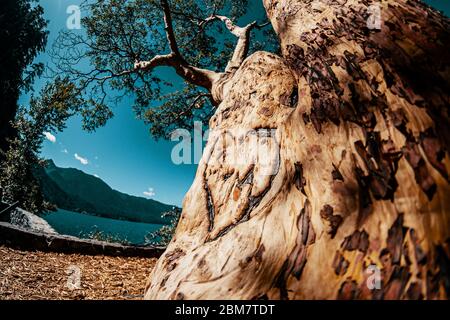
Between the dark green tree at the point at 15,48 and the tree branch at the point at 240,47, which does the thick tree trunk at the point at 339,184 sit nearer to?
the tree branch at the point at 240,47

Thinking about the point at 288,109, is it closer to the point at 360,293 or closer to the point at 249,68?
the point at 249,68

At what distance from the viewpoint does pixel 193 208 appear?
1919mm

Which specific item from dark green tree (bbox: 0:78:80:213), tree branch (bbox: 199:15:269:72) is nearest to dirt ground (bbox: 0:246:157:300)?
tree branch (bbox: 199:15:269:72)

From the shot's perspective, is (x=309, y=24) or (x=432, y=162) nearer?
(x=432, y=162)

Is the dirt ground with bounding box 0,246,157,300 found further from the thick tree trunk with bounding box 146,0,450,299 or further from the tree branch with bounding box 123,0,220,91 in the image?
the tree branch with bounding box 123,0,220,91

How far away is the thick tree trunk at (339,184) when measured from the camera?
1061 mm

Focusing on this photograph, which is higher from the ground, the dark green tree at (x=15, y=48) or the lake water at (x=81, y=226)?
the dark green tree at (x=15, y=48)

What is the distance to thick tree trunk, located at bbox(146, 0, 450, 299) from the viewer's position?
1061 mm

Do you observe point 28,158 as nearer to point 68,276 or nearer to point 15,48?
point 68,276

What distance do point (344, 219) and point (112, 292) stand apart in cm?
310

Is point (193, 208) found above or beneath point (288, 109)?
beneath

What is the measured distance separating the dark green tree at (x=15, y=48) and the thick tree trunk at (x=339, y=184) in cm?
2608

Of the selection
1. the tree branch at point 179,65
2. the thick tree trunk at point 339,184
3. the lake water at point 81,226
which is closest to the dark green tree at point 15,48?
the lake water at point 81,226

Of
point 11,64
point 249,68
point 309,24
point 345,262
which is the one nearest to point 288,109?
point 309,24
